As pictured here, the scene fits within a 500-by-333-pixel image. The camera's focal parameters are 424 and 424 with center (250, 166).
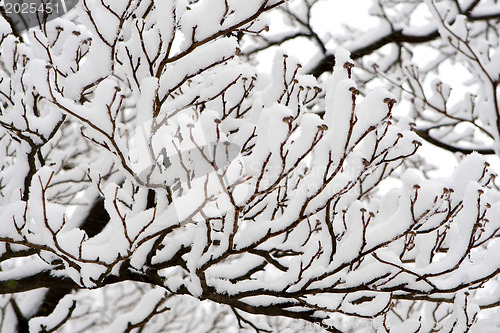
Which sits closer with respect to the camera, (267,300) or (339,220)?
(267,300)

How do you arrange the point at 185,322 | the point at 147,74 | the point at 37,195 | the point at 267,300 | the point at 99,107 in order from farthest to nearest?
the point at 185,322 < the point at 267,300 < the point at 147,74 < the point at 37,195 < the point at 99,107

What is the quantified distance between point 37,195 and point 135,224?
0.39 m

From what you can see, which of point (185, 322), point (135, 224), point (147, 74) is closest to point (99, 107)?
point (147, 74)

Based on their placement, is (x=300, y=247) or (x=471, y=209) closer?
(x=471, y=209)

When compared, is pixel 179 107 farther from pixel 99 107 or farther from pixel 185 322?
pixel 185 322

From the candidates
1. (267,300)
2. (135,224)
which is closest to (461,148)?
(267,300)

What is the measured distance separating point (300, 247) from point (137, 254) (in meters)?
0.83

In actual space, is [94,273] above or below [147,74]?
below

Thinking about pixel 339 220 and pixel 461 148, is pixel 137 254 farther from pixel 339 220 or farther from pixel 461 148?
pixel 461 148

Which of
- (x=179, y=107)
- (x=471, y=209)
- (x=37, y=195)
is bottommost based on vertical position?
(x=471, y=209)

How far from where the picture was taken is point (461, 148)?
4316mm

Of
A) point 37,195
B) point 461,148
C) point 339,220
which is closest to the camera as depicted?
point 37,195

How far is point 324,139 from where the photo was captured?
1537 millimetres

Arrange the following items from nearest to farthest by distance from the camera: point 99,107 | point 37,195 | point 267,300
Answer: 1. point 99,107
2. point 37,195
3. point 267,300
